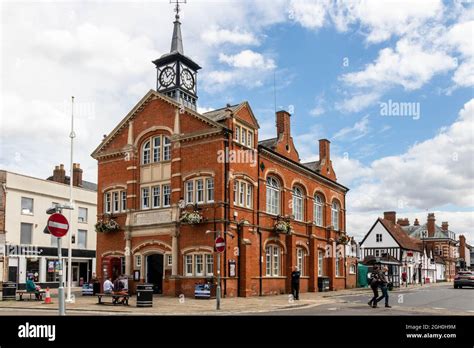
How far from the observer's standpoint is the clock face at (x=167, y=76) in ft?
123

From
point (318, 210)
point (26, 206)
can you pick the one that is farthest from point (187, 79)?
point (26, 206)

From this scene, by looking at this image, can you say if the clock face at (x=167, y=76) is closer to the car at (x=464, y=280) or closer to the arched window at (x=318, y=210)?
the arched window at (x=318, y=210)

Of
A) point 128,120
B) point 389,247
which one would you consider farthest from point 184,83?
point 389,247

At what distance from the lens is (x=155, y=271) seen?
33.5m

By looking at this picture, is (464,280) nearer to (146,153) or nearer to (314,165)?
(314,165)

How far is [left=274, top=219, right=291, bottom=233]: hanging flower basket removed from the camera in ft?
115

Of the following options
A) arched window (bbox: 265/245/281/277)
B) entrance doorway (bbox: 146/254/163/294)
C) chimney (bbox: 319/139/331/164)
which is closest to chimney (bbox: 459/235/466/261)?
chimney (bbox: 319/139/331/164)

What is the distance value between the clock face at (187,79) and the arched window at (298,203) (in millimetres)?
10950

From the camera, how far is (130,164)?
3509 centimetres

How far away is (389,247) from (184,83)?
45.6 meters

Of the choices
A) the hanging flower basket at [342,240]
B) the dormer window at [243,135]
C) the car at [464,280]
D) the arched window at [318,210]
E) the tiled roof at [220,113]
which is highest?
the tiled roof at [220,113]

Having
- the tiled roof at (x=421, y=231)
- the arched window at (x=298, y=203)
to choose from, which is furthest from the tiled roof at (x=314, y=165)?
the tiled roof at (x=421, y=231)
